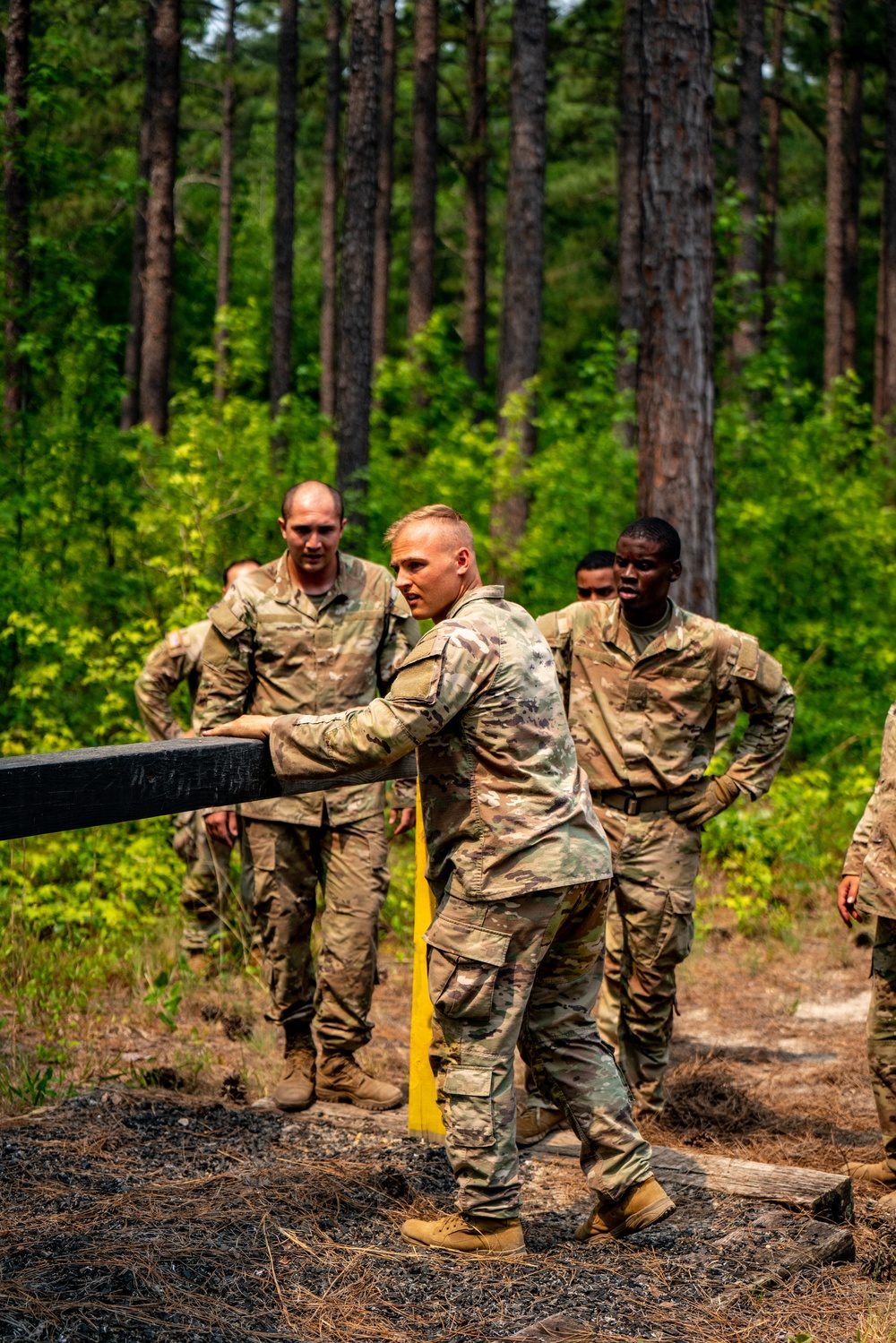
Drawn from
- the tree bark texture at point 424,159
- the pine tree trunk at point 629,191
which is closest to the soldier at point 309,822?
the pine tree trunk at point 629,191

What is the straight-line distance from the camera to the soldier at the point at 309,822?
17.5ft

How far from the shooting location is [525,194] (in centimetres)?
1639

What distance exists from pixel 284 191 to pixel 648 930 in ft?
80.2

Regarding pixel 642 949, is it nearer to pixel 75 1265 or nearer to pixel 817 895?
pixel 75 1265

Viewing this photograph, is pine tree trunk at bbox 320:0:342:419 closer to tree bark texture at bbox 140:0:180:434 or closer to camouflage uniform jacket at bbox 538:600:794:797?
tree bark texture at bbox 140:0:180:434

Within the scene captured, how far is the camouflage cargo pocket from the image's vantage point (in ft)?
12.0

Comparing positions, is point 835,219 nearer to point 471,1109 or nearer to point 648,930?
point 648,930

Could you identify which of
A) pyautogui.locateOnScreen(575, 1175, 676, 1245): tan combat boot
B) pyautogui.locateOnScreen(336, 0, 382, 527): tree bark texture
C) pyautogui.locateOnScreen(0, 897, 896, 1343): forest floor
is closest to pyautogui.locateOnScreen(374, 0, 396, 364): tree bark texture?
pyautogui.locateOnScreen(336, 0, 382, 527): tree bark texture

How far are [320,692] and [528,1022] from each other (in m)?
1.88

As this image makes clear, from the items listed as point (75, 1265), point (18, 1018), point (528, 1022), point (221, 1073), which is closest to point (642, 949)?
point (528, 1022)

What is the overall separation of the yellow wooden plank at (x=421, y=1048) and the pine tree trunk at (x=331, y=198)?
22718 mm

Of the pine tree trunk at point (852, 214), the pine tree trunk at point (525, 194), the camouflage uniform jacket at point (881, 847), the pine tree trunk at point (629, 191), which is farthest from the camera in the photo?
the pine tree trunk at point (852, 214)

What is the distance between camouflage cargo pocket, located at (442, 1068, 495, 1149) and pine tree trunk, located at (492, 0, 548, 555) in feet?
43.4

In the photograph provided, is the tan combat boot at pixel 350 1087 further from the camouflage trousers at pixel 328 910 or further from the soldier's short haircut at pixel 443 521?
the soldier's short haircut at pixel 443 521
